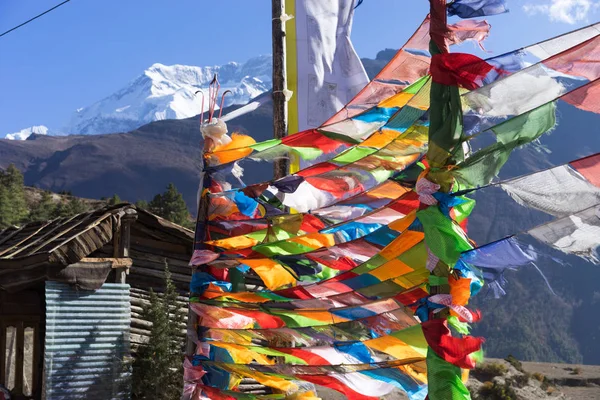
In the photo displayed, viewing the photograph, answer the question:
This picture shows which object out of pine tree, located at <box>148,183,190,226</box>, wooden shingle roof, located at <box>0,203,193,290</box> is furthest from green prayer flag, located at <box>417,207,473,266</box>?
pine tree, located at <box>148,183,190,226</box>

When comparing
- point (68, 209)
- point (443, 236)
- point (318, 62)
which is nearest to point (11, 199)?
point (68, 209)

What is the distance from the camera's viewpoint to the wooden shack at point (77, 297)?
1150 centimetres

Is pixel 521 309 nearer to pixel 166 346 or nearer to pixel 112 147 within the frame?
pixel 112 147

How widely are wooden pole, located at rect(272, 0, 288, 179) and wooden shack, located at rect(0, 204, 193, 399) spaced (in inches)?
182

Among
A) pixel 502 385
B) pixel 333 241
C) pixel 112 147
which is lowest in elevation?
pixel 502 385

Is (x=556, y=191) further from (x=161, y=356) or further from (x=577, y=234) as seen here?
(x=161, y=356)

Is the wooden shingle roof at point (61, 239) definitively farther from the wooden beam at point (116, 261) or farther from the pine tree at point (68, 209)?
the pine tree at point (68, 209)

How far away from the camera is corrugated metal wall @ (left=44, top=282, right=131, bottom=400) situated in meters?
11.7

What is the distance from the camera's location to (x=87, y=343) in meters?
12.1

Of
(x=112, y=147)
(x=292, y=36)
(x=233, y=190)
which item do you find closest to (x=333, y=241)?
Result: (x=233, y=190)

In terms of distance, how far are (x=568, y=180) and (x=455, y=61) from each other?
925 mm

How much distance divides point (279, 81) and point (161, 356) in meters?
6.10

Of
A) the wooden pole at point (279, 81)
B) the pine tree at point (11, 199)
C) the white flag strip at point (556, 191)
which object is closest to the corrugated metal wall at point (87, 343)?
the wooden pole at point (279, 81)

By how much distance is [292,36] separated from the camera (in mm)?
8438
